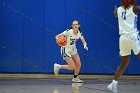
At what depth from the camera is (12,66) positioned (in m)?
10.6

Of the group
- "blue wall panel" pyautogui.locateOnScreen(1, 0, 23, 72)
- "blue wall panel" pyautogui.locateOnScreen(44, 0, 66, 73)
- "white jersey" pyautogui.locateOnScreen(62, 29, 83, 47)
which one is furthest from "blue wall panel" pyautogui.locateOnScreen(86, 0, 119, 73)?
"blue wall panel" pyautogui.locateOnScreen(1, 0, 23, 72)

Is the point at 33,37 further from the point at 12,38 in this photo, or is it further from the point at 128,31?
the point at 128,31

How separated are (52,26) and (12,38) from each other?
1.25 meters

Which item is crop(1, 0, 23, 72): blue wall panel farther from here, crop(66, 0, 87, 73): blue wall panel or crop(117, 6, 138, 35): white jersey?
crop(117, 6, 138, 35): white jersey

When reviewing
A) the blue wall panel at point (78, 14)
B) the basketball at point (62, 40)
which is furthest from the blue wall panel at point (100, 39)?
the basketball at point (62, 40)

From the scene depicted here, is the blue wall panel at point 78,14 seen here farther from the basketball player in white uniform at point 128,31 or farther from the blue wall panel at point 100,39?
the basketball player in white uniform at point 128,31

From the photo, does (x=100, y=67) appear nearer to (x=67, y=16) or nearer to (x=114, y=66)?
(x=114, y=66)

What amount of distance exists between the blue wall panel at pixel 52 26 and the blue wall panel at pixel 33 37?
0.15 m

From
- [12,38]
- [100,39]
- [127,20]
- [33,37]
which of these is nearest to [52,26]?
[33,37]

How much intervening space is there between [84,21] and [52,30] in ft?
3.31

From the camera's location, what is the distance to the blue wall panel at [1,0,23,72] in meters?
10.6

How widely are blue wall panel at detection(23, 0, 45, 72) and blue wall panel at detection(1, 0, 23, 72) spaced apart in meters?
0.18

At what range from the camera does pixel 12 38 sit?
10.6 meters

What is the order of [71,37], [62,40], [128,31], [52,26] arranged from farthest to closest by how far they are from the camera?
[52,26]
[71,37]
[62,40]
[128,31]
